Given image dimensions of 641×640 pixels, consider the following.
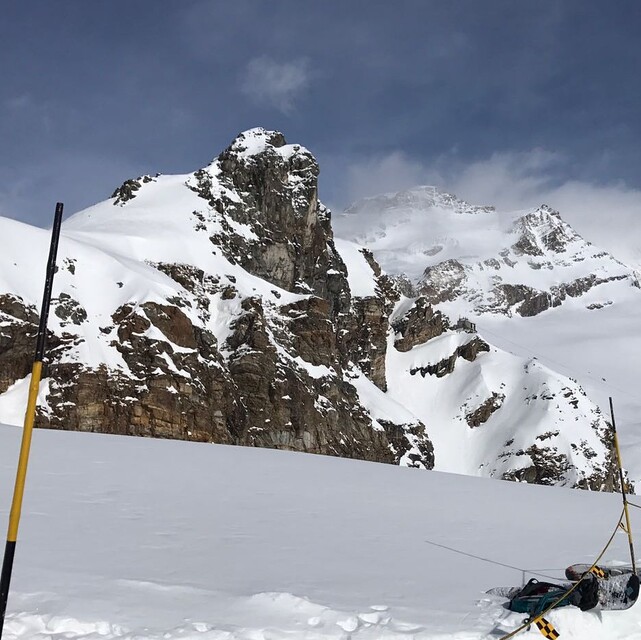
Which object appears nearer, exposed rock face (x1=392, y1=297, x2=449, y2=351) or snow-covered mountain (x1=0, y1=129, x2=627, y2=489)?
snow-covered mountain (x1=0, y1=129, x2=627, y2=489)

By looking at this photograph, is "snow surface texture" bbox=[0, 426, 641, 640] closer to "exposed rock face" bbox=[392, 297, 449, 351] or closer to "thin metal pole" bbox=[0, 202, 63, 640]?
"thin metal pole" bbox=[0, 202, 63, 640]

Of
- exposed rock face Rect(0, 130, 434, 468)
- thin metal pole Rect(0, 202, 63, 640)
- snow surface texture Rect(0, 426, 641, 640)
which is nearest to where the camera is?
thin metal pole Rect(0, 202, 63, 640)

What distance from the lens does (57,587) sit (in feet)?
24.1

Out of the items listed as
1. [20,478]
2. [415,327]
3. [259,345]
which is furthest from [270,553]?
[415,327]

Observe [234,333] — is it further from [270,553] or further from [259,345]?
[270,553]

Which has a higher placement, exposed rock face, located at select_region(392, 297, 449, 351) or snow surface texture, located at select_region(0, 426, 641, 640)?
exposed rock face, located at select_region(392, 297, 449, 351)

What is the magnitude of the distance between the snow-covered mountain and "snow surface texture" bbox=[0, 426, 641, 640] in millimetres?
38306

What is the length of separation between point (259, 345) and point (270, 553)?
60641 millimetres

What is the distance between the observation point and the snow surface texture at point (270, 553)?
6.77 metres

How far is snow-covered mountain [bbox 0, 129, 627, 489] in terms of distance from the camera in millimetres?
57000

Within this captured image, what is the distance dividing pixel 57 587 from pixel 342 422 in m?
70.3

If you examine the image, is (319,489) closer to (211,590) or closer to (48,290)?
(211,590)

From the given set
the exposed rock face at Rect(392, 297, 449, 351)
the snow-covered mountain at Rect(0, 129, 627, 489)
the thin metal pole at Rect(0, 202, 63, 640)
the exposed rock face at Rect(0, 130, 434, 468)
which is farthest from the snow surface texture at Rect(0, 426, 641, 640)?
the exposed rock face at Rect(392, 297, 449, 351)

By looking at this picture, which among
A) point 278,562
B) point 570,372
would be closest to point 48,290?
point 278,562
